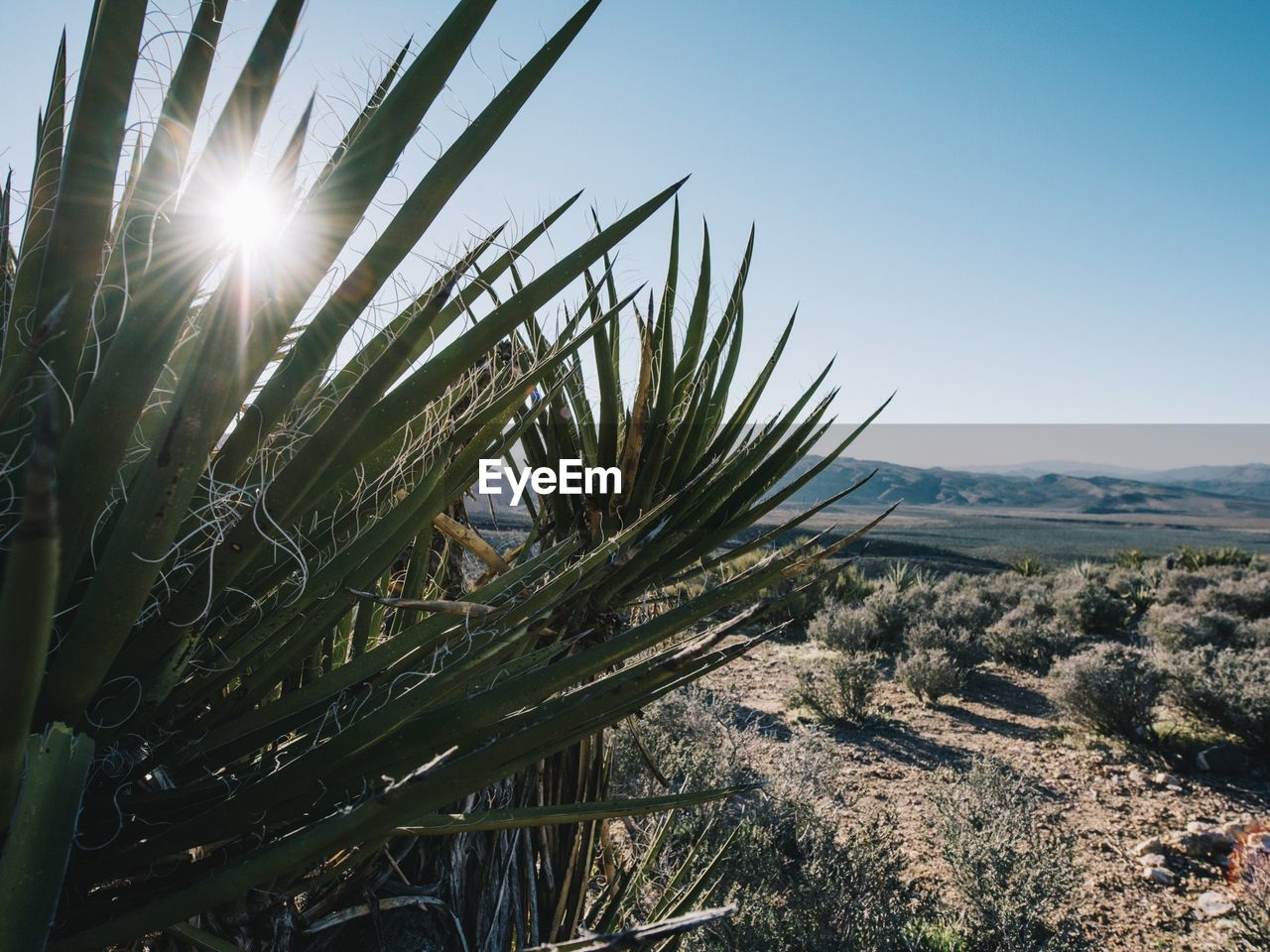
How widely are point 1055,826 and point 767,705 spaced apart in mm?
3616

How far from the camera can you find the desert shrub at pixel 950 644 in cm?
934

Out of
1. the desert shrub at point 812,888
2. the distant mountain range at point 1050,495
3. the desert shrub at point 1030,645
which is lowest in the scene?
the distant mountain range at point 1050,495

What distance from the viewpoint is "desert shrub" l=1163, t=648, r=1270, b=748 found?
6.49 metres

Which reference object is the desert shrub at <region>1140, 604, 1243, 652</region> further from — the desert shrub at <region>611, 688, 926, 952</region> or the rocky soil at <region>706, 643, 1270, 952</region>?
the desert shrub at <region>611, 688, 926, 952</region>

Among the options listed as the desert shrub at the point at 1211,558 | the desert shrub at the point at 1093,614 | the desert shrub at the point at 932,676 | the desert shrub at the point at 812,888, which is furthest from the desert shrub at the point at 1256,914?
the desert shrub at the point at 1211,558

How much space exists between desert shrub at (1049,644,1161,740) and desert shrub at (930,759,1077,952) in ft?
7.99

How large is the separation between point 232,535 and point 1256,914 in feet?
17.9

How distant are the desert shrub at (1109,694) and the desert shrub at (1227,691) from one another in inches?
9.5

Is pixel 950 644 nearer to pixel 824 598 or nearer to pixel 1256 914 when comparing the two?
pixel 824 598

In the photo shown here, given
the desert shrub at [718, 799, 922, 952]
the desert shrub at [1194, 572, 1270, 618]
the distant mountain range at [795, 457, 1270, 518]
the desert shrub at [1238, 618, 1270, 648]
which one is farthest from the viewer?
the distant mountain range at [795, 457, 1270, 518]

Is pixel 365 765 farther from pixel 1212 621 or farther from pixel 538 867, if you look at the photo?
pixel 1212 621

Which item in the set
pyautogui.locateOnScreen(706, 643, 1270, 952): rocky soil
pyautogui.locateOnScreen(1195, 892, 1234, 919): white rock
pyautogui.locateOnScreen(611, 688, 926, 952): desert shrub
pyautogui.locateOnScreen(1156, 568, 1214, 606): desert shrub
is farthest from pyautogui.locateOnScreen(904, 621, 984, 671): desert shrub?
pyautogui.locateOnScreen(1156, 568, 1214, 606): desert shrub

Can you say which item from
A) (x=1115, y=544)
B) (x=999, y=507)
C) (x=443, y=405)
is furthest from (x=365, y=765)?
(x=999, y=507)

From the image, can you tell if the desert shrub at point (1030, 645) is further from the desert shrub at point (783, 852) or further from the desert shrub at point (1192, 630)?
the desert shrub at point (783, 852)
